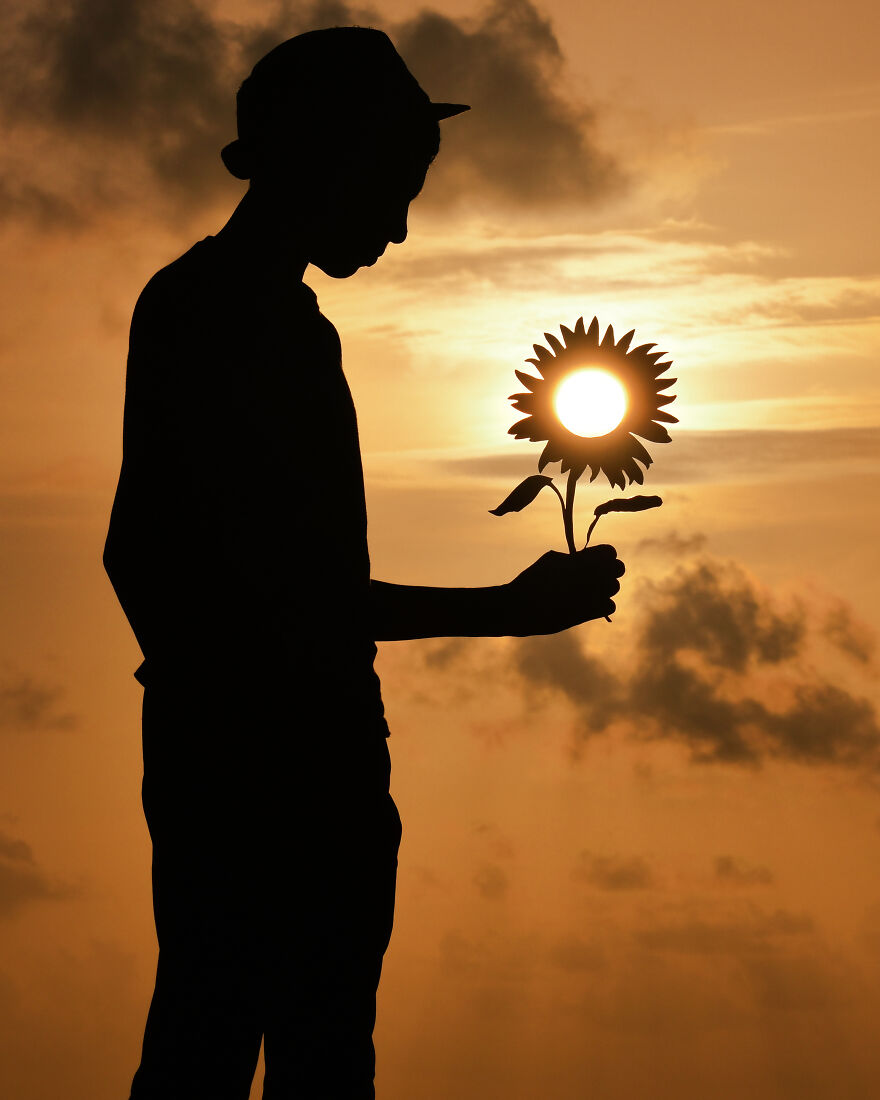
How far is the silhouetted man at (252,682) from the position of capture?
518 centimetres

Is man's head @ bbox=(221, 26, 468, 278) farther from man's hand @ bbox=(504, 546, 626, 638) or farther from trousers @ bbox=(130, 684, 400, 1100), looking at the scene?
trousers @ bbox=(130, 684, 400, 1100)

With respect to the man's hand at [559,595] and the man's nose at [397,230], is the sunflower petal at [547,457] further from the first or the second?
the man's nose at [397,230]

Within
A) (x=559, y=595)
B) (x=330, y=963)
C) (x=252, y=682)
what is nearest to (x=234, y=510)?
(x=252, y=682)

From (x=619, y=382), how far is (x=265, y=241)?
151 cm

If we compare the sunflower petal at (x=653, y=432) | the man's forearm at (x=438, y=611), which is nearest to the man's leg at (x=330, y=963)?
the man's forearm at (x=438, y=611)

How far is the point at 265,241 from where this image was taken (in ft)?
18.6

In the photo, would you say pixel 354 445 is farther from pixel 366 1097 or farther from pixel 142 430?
pixel 366 1097

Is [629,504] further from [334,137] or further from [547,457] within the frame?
[334,137]

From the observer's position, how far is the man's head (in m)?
5.65

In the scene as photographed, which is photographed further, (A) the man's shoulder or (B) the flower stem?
(B) the flower stem

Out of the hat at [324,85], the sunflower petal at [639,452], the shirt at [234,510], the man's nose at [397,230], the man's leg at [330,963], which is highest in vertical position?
the hat at [324,85]

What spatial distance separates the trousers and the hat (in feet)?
7.06

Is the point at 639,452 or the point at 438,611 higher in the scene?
the point at 639,452

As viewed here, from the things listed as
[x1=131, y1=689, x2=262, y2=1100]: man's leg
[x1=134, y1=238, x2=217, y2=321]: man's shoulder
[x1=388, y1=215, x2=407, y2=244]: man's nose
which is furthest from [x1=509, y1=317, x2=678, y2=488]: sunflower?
[x1=131, y1=689, x2=262, y2=1100]: man's leg
